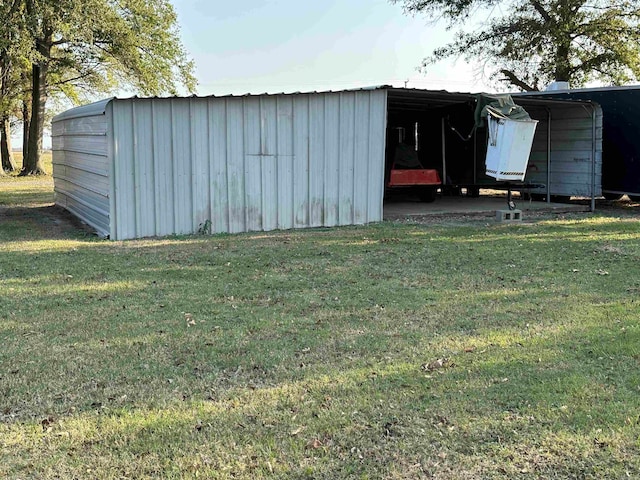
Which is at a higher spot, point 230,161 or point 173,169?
point 230,161

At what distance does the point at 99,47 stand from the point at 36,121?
4.11 metres

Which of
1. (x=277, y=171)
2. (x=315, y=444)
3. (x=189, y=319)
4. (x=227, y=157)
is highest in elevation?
(x=227, y=157)

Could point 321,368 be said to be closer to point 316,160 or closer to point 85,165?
point 316,160

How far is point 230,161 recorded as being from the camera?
9.53 meters

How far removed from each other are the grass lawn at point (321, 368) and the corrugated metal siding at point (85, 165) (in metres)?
2.52

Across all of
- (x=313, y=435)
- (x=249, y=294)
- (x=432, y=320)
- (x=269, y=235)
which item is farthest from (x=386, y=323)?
(x=269, y=235)

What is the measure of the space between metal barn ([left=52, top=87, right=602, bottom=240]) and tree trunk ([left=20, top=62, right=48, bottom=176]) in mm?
14994

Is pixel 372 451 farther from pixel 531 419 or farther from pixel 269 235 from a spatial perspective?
pixel 269 235

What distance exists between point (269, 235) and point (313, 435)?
6.55m

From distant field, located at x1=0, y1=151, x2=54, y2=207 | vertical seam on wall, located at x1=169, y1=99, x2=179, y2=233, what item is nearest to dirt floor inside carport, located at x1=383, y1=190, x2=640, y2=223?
vertical seam on wall, located at x1=169, y1=99, x2=179, y2=233

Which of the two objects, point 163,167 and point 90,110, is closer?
point 163,167

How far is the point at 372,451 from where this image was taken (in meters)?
2.72

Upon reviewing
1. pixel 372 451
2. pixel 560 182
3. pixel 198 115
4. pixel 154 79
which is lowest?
pixel 372 451

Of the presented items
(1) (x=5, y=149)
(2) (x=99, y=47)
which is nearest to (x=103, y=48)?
(2) (x=99, y=47)
